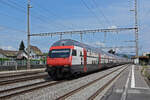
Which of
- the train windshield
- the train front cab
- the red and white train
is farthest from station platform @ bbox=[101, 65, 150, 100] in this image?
the train windshield

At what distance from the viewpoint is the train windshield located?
16.1 metres

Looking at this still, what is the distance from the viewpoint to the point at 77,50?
1716 centimetres

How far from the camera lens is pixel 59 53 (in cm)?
1634

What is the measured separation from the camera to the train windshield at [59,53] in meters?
16.1

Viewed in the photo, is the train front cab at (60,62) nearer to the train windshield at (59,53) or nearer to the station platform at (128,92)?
the train windshield at (59,53)

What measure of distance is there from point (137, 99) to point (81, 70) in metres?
9.11

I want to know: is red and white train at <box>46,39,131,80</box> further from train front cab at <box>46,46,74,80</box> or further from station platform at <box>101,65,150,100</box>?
station platform at <box>101,65,150,100</box>

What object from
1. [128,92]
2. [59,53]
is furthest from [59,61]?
[128,92]

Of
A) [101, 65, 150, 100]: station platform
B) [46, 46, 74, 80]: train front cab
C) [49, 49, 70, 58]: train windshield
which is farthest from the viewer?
[49, 49, 70, 58]: train windshield


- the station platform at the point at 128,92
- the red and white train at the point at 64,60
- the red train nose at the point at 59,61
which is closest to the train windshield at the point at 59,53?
the red and white train at the point at 64,60

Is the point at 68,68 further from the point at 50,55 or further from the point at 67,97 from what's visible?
the point at 67,97

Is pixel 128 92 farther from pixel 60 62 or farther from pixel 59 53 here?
pixel 59 53

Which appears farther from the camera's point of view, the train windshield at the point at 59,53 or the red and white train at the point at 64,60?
the train windshield at the point at 59,53

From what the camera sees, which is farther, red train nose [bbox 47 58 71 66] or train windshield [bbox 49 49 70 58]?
train windshield [bbox 49 49 70 58]
